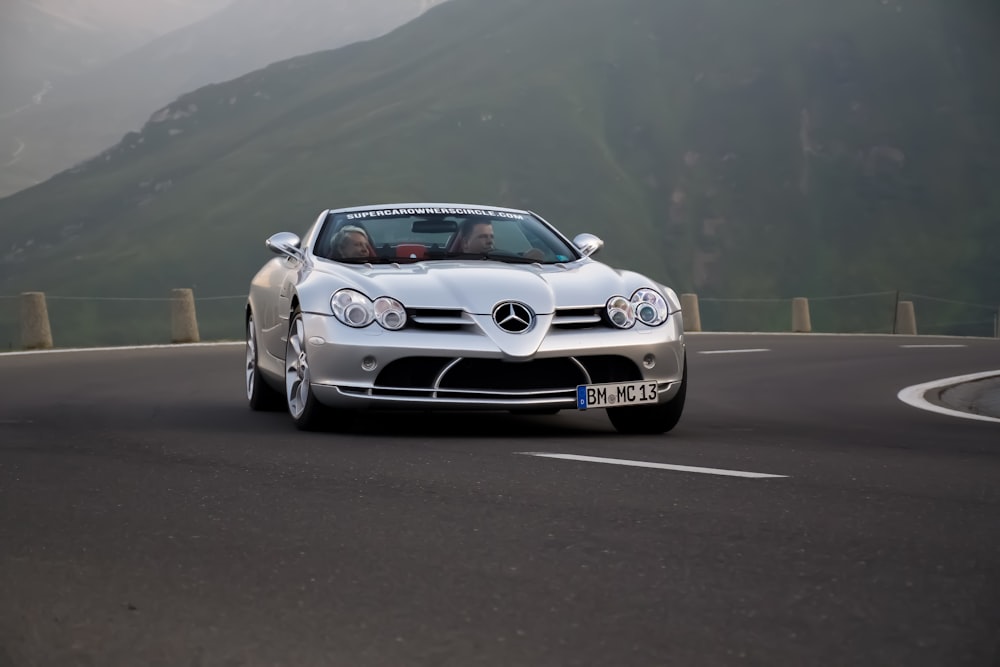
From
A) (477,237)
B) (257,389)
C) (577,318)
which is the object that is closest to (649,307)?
(577,318)

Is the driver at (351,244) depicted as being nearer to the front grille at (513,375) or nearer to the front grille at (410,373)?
the front grille at (410,373)

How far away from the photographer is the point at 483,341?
8867 millimetres

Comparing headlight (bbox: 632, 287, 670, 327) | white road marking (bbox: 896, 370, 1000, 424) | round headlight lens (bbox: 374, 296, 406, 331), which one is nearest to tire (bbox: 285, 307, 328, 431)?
round headlight lens (bbox: 374, 296, 406, 331)

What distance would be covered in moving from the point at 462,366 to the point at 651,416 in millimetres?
1330

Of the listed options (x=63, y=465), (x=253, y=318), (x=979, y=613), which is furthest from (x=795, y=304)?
(x=979, y=613)

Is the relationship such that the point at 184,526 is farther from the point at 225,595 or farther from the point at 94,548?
the point at 225,595

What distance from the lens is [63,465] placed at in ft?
24.8

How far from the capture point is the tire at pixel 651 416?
9.46m

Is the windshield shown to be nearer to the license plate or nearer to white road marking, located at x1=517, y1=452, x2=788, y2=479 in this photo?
the license plate

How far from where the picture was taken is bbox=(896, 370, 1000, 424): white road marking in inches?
477

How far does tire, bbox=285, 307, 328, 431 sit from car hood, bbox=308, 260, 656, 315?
0.42 meters

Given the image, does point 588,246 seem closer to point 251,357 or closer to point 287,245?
point 287,245

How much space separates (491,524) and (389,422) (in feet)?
15.1

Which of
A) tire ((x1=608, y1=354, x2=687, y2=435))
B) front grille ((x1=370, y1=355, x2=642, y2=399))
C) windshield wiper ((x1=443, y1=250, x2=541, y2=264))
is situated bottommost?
tire ((x1=608, y1=354, x2=687, y2=435))
